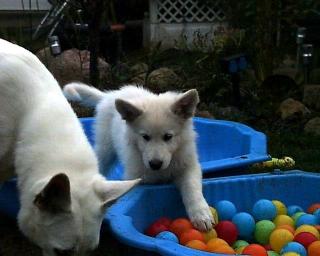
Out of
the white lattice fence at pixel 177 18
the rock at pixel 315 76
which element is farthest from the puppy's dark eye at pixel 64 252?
the white lattice fence at pixel 177 18

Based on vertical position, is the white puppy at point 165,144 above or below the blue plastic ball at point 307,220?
above

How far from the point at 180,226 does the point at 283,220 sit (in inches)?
26.0

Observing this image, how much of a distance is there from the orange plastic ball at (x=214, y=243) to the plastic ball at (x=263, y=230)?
1.23ft

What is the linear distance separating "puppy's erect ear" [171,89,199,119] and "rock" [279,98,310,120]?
271 centimetres

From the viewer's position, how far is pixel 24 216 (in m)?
2.69

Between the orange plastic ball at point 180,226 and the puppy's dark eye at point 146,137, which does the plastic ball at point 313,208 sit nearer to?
the orange plastic ball at point 180,226

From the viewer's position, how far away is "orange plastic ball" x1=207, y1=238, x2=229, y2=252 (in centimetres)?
349

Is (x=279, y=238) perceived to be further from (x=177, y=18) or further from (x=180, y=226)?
(x=177, y=18)

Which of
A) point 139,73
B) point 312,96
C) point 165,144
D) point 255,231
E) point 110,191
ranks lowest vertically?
point 255,231

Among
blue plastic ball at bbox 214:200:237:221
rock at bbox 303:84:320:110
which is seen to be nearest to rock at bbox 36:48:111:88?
rock at bbox 303:84:320:110

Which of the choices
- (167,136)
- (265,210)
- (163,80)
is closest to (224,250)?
(265,210)

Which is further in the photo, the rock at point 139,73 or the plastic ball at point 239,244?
the rock at point 139,73

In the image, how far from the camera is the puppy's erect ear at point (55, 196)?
2428 mm

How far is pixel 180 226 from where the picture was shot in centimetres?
375
